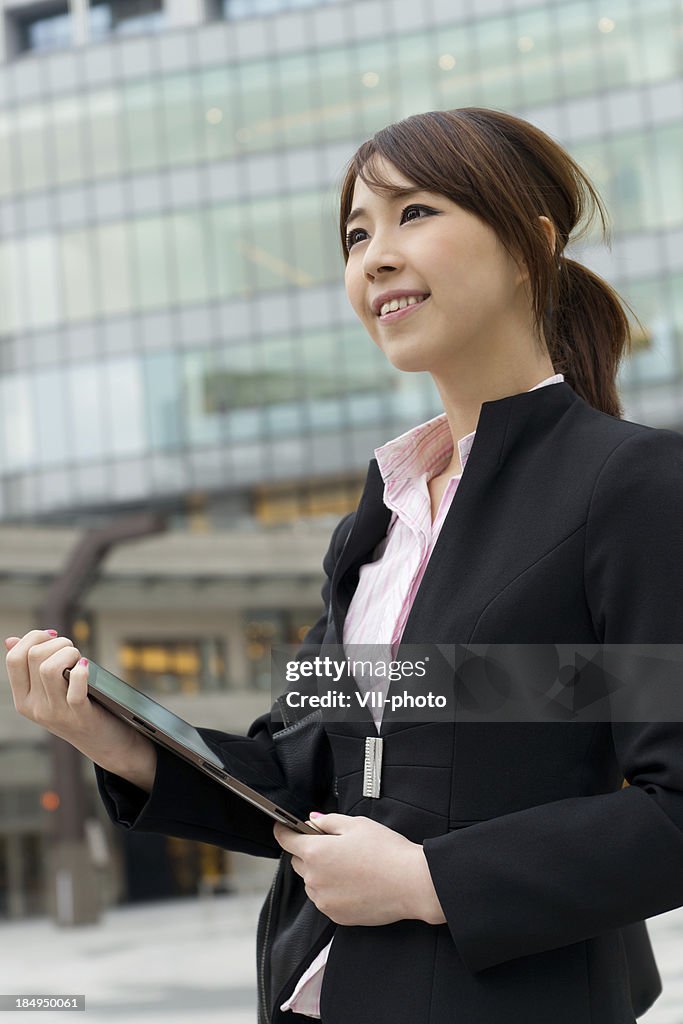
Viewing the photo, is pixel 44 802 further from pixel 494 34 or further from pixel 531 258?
pixel 531 258

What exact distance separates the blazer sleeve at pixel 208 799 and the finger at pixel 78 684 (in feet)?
0.75

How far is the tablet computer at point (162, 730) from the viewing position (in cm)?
165

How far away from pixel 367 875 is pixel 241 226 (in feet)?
114

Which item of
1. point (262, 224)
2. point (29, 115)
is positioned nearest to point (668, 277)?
point (262, 224)

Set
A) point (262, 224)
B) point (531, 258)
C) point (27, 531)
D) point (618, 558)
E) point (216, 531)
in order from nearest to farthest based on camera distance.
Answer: point (618, 558), point (531, 258), point (27, 531), point (216, 531), point (262, 224)

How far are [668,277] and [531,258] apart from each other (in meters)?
31.8

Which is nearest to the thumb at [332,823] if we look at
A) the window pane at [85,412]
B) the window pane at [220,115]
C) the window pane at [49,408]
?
the window pane at [85,412]

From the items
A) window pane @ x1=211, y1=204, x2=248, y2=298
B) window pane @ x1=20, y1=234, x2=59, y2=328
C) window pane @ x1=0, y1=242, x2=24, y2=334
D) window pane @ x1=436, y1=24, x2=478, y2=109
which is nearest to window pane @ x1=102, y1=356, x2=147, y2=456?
window pane @ x1=20, y1=234, x2=59, y2=328

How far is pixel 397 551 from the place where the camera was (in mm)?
2018

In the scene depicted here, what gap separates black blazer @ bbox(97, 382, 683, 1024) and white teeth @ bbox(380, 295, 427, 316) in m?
0.19

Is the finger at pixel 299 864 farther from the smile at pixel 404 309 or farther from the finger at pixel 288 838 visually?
the smile at pixel 404 309

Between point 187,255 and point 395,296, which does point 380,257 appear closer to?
point 395,296

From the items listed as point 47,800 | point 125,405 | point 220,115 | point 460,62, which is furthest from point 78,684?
point 220,115

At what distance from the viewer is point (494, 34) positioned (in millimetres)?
33562
